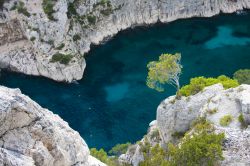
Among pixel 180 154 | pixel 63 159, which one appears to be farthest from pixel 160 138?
pixel 63 159

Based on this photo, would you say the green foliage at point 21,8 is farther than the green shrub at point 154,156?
Yes

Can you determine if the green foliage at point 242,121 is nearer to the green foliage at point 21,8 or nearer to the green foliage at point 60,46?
the green foliage at point 60,46

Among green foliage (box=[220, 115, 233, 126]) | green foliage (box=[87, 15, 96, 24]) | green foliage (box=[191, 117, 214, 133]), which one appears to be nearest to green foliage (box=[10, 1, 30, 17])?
green foliage (box=[87, 15, 96, 24])

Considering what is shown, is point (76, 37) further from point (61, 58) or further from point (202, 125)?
point (202, 125)

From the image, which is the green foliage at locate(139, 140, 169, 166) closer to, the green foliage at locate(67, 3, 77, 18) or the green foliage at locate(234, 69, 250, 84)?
the green foliage at locate(234, 69, 250, 84)

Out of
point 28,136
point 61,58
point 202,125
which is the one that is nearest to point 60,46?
point 61,58

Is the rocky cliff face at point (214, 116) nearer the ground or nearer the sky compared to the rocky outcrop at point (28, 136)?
nearer the ground

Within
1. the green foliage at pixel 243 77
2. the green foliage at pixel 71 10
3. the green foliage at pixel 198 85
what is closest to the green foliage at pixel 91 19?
the green foliage at pixel 71 10

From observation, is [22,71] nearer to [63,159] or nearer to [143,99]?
[143,99]
